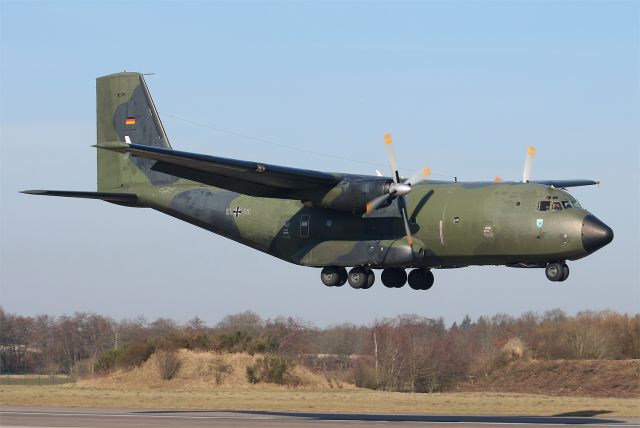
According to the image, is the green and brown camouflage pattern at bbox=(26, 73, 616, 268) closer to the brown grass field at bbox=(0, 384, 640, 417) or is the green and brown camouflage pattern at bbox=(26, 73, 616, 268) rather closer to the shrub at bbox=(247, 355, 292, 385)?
the brown grass field at bbox=(0, 384, 640, 417)

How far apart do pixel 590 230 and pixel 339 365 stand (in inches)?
1328

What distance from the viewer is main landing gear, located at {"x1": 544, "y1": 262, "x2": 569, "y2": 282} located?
97.0 feet

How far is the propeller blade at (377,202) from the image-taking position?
30.6m

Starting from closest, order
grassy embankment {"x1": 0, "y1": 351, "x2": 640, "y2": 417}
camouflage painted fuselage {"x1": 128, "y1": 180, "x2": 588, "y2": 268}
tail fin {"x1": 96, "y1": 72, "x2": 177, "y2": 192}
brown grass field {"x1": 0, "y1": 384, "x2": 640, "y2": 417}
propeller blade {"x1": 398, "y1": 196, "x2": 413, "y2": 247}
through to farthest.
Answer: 1. camouflage painted fuselage {"x1": 128, "y1": 180, "x2": 588, "y2": 268}
2. propeller blade {"x1": 398, "y1": 196, "x2": 413, "y2": 247}
3. tail fin {"x1": 96, "y1": 72, "x2": 177, "y2": 192}
4. brown grass field {"x1": 0, "y1": 384, "x2": 640, "y2": 417}
5. grassy embankment {"x1": 0, "y1": 351, "x2": 640, "y2": 417}

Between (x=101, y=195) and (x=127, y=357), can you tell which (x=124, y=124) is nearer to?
(x=101, y=195)

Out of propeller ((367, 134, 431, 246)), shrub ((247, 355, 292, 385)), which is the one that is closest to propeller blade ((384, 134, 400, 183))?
propeller ((367, 134, 431, 246))

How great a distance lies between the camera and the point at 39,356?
67.6 meters

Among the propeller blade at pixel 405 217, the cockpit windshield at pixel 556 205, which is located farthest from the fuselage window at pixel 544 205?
the propeller blade at pixel 405 217

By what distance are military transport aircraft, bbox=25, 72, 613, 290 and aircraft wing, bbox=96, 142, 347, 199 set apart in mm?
35

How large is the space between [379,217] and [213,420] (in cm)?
803

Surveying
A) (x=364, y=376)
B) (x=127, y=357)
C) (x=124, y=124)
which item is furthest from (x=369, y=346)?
(x=124, y=124)

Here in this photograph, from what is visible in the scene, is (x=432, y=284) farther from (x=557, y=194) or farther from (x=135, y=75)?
(x=135, y=75)

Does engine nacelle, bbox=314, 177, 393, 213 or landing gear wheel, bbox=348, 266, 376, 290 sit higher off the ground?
engine nacelle, bbox=314, 177, 393, 213

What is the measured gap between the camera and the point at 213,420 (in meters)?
31.2
